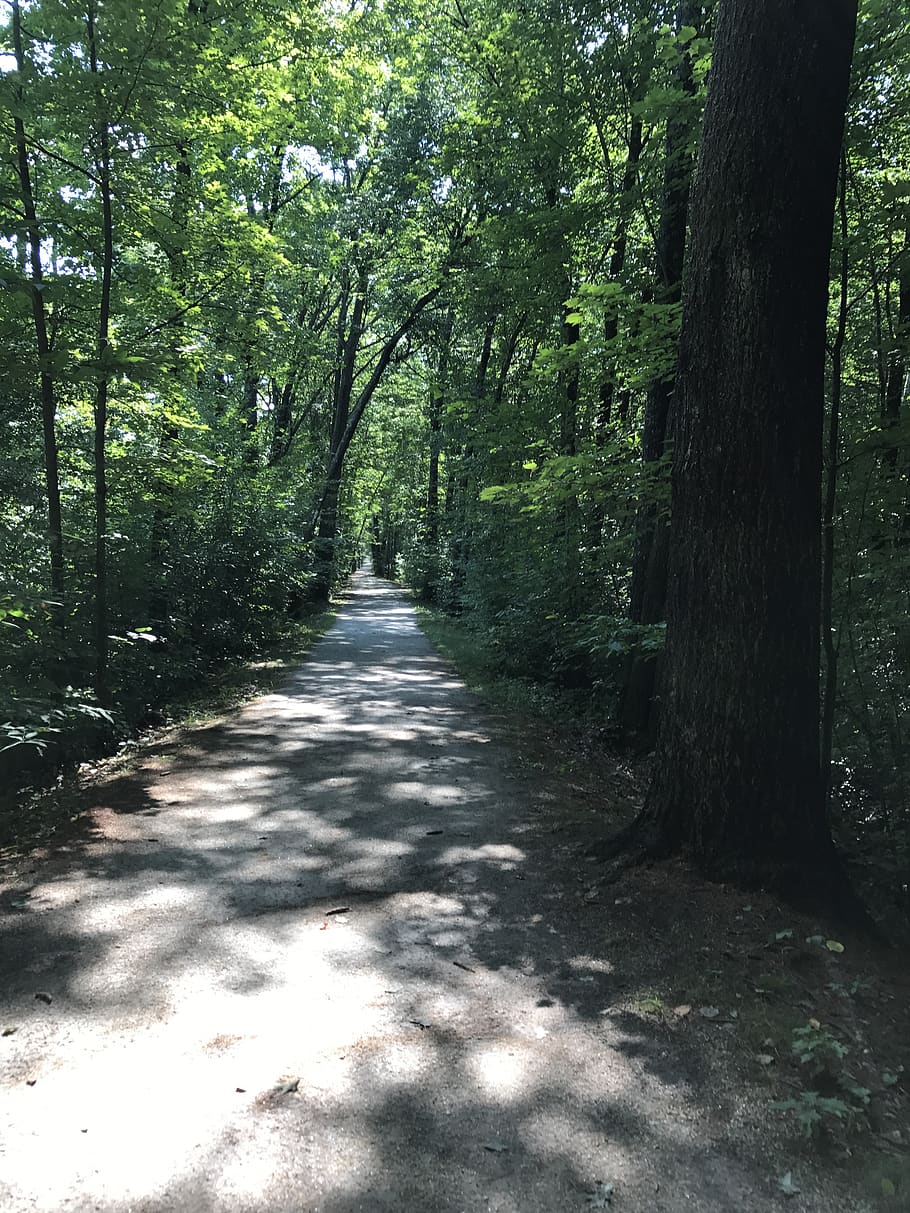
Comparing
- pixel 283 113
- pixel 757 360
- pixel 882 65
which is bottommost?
pixel 757 360

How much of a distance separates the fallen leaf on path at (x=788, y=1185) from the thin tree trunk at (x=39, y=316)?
633cm

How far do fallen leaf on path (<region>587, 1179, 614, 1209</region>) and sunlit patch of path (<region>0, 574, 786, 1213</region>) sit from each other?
0.02 m

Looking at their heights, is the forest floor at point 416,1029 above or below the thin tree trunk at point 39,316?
below

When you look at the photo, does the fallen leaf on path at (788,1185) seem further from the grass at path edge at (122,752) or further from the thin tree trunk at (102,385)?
the thin tree trunk at (102,385)

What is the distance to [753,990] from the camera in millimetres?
3182

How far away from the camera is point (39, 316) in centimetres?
638

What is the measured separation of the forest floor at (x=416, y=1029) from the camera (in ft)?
7.30

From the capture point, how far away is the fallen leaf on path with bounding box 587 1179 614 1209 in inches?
84.0

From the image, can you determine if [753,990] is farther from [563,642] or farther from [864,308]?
[563,642]

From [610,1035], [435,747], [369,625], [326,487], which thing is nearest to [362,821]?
[435,747]

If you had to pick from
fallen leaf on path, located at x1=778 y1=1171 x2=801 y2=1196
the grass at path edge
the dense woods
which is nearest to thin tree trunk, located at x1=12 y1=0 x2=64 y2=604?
the dense woods

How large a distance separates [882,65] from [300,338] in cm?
1364

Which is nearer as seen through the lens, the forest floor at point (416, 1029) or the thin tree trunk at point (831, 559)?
the forest floor at point (416, 1029)

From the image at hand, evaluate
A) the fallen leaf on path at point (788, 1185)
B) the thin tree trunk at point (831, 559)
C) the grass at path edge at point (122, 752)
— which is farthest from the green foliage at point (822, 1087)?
the grass at path edge at point (122, 752)
